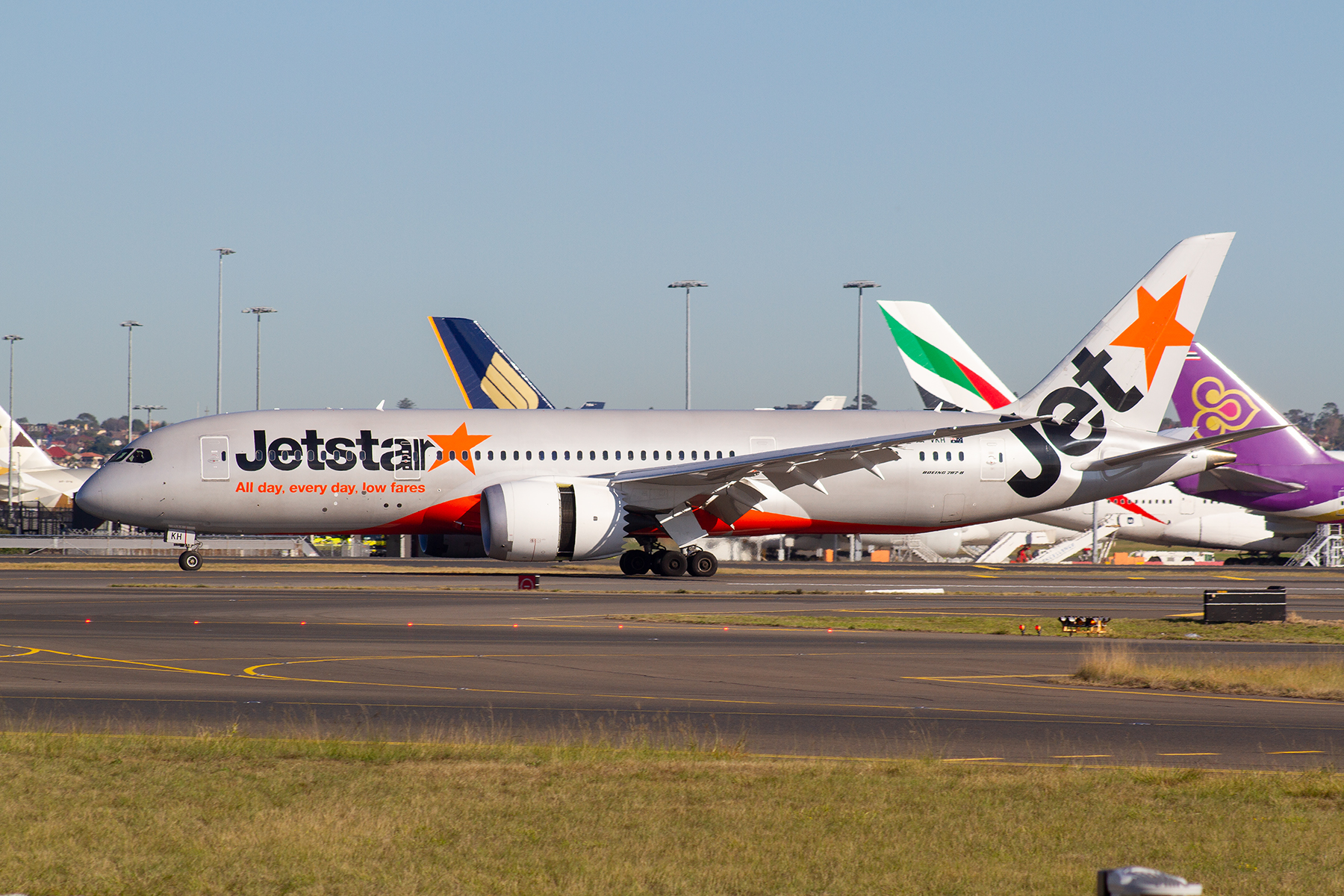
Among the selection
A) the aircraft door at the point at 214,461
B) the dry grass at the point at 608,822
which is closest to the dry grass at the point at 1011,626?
the dry grass at the point at 608,822

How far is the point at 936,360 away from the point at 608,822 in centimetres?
5161

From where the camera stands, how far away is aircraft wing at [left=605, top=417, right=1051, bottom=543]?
125 ft

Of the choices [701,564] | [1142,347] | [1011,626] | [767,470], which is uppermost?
[1142,347]

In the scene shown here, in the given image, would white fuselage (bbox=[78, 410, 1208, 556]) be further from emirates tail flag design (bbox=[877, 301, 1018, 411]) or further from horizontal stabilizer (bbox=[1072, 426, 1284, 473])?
emirates tail flag design (bbox=[877, 301, 1018, 411])

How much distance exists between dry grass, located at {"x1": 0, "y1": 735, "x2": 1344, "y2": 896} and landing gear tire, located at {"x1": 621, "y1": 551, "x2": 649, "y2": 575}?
95.9 ft

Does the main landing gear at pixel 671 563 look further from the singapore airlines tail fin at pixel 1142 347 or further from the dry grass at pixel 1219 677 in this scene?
the dry grass at pixel 1219 677

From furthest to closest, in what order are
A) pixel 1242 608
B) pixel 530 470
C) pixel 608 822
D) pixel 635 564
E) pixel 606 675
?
pixel 635 564 < pixel 530 470 < pixel 1242 608 < pixel 606 675 < pixel 608 822

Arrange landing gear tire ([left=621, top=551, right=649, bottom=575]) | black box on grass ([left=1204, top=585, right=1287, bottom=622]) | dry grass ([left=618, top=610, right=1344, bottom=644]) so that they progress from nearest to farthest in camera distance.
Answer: dry grass ([left=618, top=610, right=1344, bottom=644]) < black box on grass ([left=1204, top=585, right=1287, bottom=622]) < landing gear tire ([left=621, top=551, right=649, bottom=575])

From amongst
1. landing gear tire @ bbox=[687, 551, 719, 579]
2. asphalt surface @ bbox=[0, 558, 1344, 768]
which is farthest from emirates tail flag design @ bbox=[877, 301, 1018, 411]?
asphalt surface @ bbox=[0, 558, 1344, 768]

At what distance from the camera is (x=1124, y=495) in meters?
47.9

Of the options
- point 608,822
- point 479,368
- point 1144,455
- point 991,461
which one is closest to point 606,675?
point 608,822

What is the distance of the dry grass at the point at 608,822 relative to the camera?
27.0ft

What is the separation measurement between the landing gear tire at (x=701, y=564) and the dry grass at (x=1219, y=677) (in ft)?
69.1

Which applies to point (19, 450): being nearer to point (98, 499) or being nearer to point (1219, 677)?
point (98, 499)
